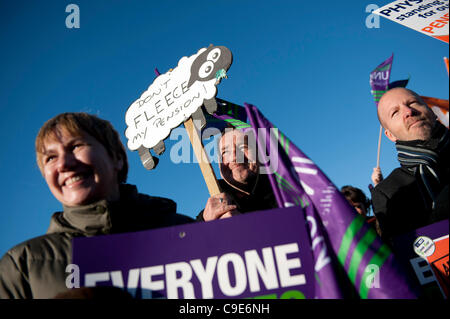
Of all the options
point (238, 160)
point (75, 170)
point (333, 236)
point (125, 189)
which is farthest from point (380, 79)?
point (75, 170)

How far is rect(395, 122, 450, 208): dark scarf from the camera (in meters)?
2.12

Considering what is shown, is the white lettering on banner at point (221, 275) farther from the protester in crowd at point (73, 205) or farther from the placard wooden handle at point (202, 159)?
the placard wooden handle at point (202, 159)

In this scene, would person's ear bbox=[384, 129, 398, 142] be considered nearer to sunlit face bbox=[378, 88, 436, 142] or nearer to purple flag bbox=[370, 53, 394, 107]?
sunlit face bbox=[378, 88, 436, 142]

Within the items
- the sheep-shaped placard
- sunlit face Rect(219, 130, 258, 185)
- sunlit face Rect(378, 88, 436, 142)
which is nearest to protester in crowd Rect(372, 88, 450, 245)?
sunlit face Rect(378, 88, 436, 142)

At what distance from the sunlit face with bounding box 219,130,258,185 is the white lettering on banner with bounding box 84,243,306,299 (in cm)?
125

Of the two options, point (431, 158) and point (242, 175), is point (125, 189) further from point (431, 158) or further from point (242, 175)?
point (431, 158)

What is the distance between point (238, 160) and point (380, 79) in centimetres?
130

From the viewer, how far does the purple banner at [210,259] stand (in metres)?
1.23

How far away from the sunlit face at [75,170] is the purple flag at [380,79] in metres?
2.00

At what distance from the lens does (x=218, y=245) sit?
1271mm

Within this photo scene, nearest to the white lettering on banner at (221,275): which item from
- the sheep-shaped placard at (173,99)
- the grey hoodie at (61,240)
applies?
the grey hoodie at (61,240)

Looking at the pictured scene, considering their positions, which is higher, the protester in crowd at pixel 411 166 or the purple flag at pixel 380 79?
the purple flag at pixel 380 79

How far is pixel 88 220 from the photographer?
150 cm
